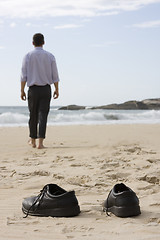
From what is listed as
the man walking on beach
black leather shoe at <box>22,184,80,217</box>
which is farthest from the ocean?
black leather shoe at <box>22,184,80,217</box>

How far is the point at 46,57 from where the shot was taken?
21.5 ft

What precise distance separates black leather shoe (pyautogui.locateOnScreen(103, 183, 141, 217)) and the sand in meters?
0.04

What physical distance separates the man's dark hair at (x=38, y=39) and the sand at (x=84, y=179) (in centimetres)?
171

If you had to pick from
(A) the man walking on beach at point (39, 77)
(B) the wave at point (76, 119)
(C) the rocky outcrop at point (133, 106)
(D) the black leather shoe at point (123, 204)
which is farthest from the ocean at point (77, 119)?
(C) the rocky outcrop at point (133, 106)

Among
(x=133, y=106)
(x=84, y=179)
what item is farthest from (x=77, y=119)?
(x=133, y=106)

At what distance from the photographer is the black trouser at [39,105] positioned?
21.4 ft

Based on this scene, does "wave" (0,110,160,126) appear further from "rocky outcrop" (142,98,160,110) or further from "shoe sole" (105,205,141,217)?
"rocky outcrop" (142,98,160,110)

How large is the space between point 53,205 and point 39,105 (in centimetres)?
411

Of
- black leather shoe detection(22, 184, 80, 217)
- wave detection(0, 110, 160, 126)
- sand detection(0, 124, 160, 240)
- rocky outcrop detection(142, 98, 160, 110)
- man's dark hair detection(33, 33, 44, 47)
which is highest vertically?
man's dark hair detection(33, 33, 44, 47)

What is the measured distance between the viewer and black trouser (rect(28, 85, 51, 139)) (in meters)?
6.51

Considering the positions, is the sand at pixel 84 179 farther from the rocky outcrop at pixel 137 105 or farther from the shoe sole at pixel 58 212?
the rocky outcrop at pixel 137 105

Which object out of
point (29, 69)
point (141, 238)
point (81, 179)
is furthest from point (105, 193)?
point (29, 69)

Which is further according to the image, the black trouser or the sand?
the black trouser

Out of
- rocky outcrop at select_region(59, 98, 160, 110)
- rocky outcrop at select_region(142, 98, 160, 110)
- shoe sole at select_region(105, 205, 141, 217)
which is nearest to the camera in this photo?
shoe sole at select_region(105, 205, 141, 217)
